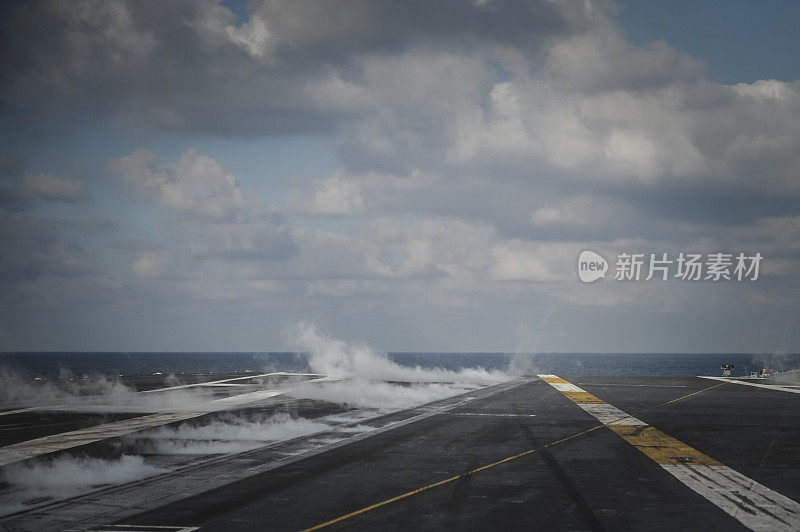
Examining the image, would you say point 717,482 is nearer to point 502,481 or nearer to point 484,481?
point 502,481

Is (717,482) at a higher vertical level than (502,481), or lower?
higher

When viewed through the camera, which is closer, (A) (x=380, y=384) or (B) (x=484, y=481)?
(B) (x=484, y=481)

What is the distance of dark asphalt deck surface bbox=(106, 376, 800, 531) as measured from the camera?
10.7 metres

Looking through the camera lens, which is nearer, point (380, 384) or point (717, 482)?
point (717, 482)

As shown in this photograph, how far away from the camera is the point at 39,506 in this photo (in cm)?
1166

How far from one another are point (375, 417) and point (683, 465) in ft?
39.9

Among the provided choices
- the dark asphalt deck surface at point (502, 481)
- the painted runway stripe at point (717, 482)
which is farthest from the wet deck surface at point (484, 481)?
the painted runway stripe at point (717, 482)

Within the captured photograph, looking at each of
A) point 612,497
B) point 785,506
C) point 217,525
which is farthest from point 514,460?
point 217,525

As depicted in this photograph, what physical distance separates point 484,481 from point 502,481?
0.40 m

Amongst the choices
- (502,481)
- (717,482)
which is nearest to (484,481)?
(502,481)

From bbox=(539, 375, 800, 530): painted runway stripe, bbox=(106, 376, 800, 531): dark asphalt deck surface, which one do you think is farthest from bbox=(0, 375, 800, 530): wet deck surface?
bbox=(539, 375, 800, 530): painted runway stripe

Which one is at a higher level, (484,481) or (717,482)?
(717,482)

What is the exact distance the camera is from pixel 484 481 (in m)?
13.5

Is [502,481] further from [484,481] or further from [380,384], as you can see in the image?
[380,384]
